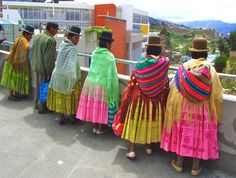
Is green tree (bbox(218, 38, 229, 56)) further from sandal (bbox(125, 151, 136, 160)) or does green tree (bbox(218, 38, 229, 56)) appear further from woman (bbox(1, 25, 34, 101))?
sandal (bbox(125, 151, 136, 160))

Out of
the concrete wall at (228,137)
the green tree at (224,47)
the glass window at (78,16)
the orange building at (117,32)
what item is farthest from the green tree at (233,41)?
the concrete wall at (228,137)

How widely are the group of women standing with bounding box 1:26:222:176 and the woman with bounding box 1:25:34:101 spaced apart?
4.36 ft

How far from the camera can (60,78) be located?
4133 mm

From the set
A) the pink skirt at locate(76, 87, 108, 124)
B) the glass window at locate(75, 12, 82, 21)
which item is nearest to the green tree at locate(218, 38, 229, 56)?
the glass window at locate(75, 12, 82, 21)

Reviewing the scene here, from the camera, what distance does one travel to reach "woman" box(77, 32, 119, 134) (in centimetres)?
381

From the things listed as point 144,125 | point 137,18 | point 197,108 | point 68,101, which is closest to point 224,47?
point 137,18

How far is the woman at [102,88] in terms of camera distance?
12.5 feet

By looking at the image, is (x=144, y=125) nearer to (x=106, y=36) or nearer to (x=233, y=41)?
(x=106, y=36)

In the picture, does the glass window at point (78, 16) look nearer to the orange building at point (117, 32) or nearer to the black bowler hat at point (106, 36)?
the orange building at point (117, 32)

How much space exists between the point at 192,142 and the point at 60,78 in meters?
2.04

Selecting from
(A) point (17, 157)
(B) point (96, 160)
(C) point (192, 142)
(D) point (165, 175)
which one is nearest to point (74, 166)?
(B) point (96, 160)

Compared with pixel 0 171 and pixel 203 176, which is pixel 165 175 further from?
pixel 0 171

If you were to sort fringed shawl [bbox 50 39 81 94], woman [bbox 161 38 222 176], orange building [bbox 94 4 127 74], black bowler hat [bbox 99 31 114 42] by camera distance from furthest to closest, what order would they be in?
orange building [bbox 94 4 127 74] < fringed shawl [bbox 50 39 81 94] < black bowler hat [bbox 99 31 114 42] < woman [bbox 161 38 222 176]

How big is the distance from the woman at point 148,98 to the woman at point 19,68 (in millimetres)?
2583
